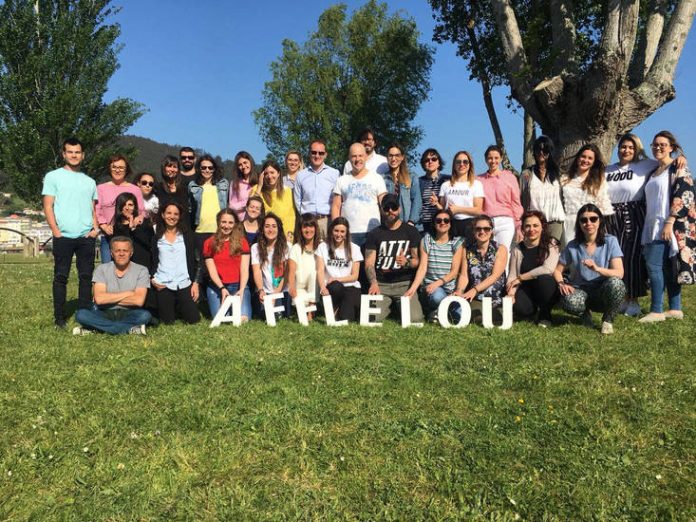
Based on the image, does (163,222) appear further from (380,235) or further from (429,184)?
(429,184)

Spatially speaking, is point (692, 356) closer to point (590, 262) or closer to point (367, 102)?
point (590, 262)

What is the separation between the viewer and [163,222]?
23.3 feet

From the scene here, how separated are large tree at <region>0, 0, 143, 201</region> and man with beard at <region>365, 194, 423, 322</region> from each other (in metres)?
23.0

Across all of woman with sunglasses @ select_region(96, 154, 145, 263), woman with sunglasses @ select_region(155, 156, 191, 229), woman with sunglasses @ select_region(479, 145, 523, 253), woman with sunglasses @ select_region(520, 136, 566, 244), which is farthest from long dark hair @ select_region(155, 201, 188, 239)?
woman with sunglasses @ select_region(520, 136, 566, 244)

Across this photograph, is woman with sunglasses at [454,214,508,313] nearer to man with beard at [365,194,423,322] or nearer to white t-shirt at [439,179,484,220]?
white t-shirt at [439,179,484,220]

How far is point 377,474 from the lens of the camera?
9.70 ft

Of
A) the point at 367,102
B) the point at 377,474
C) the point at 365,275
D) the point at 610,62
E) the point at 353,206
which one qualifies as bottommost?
the point at 377,474

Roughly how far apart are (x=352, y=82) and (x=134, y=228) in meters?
25.8

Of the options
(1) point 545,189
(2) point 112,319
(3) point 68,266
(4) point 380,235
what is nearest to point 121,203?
(3) point 68,266

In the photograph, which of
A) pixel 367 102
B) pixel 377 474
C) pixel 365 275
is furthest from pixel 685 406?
pixel 367 102

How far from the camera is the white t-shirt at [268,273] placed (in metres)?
7.34

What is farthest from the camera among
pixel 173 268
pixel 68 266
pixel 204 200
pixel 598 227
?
pixel 204 200

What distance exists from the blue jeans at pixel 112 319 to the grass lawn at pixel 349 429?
0.44 m

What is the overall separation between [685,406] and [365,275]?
4417 mm
